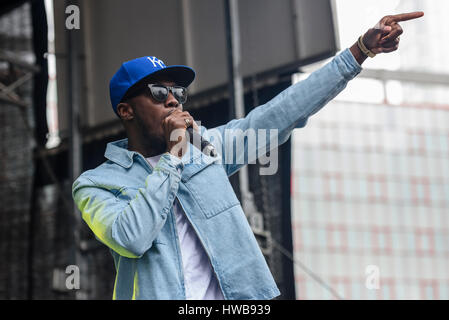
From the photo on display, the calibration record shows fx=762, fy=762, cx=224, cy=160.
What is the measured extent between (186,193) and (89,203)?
0.26 m

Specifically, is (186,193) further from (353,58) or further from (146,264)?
(353,58)

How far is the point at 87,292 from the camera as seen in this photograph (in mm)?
6602

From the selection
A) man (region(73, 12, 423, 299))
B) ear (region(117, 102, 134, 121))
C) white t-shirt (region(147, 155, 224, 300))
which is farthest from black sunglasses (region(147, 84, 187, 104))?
white t-shirt (region(147, 155, 224, 300))

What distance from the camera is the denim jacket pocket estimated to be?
77.3 inches

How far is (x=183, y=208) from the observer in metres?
1.97

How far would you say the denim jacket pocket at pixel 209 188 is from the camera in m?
1.96

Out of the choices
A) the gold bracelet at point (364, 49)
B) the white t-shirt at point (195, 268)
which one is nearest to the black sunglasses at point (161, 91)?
the white t-shirt at point (195, 268)

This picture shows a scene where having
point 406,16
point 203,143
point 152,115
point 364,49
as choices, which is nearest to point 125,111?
point 152,115

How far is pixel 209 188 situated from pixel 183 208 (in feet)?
0.30

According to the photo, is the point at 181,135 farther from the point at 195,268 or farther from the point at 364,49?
the point at 364,49

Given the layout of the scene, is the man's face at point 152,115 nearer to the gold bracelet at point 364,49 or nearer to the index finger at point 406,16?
the gold bracelet at point 364,49

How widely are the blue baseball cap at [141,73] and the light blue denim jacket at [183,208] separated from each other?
0.57 feet
